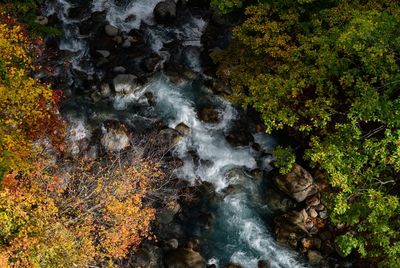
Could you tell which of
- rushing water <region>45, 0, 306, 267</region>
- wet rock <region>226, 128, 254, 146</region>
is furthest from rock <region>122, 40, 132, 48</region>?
wet rock <region>226, 128, 254, 146</region>

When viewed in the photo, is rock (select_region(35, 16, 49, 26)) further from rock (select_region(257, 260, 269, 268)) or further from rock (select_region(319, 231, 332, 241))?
rock (select_region(319, 231, 332, 241))

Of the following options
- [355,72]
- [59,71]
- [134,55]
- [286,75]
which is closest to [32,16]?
[59,71]

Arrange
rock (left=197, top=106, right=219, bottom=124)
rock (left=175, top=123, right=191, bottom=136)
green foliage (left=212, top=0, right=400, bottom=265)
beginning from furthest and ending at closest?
rock (left=197, top=106, right=219, bottom=124) → rock (left=175, top=123, right=191, bottom=136) → green foliage (left=212, top=0, right=400, bottom=265)

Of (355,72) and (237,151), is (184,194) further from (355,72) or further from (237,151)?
(355,72)

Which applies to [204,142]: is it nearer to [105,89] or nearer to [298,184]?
[298,184]

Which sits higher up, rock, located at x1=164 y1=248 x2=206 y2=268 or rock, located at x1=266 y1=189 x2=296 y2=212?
rock, located at x1=266 y1=189 x2=296 y2=212

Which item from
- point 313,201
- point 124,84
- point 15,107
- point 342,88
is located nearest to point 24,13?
point 124,84
